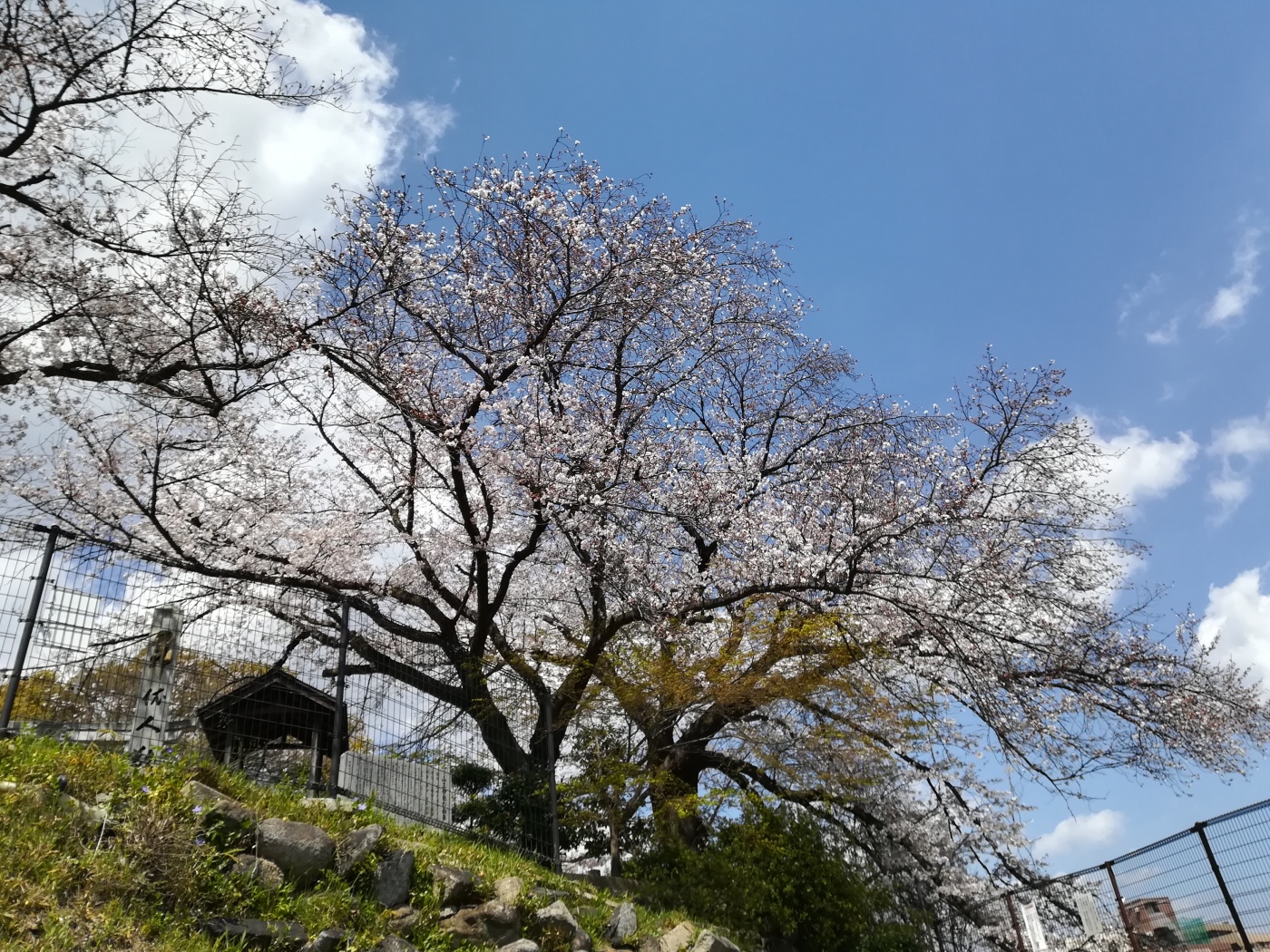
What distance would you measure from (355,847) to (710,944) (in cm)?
338

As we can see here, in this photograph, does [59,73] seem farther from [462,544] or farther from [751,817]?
[751,817]

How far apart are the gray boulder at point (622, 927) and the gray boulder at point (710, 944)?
0.59 meters

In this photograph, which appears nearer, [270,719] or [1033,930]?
[270,719]

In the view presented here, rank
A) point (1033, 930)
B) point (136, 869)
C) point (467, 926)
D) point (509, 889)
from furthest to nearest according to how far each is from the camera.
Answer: point (1033, 930)
point (509, 889)
point (467, 926)
point (136, 869)

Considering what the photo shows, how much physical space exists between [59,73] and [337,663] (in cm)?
545

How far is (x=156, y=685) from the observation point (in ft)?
19.2

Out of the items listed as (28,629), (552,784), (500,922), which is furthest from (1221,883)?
(28,629)

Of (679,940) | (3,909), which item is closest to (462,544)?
(679,940)

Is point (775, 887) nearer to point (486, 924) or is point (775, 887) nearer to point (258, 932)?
point (486, 924)

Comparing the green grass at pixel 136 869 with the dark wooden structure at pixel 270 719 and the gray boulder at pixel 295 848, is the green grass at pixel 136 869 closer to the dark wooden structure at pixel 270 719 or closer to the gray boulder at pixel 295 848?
the gray boulder at pixel 295 848

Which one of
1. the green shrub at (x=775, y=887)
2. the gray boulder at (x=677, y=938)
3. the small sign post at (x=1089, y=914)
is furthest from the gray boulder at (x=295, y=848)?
the small sign post at (x=1089, y=914)

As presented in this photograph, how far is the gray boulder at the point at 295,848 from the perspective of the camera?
4.92 meters

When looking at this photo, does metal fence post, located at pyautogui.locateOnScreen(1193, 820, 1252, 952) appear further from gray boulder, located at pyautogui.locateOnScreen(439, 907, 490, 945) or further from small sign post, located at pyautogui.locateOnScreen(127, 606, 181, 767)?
small sign post, located at pyautogui.locateOnScreen(127, 606, 181, 767)

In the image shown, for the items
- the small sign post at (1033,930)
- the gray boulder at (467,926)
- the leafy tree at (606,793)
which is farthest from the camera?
the leafy tree at (606,793)
